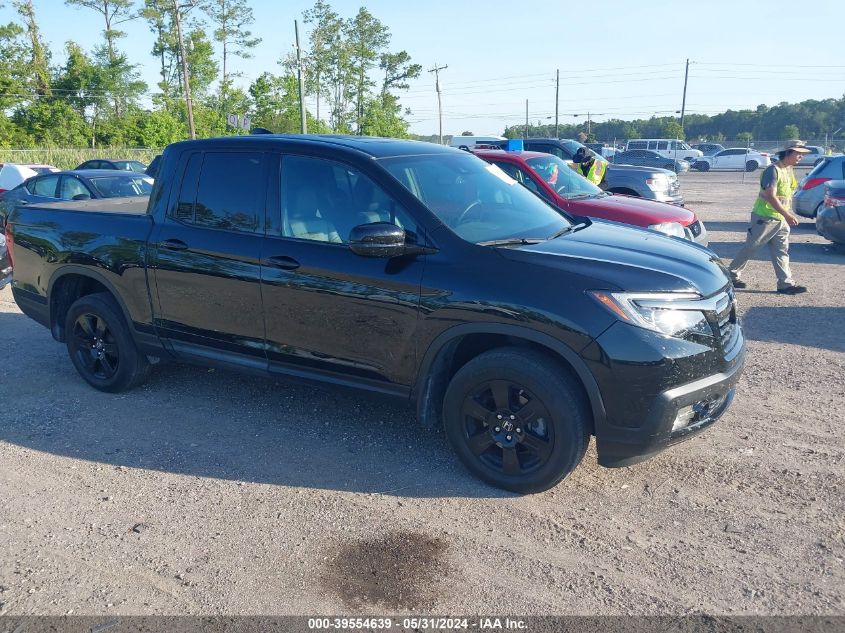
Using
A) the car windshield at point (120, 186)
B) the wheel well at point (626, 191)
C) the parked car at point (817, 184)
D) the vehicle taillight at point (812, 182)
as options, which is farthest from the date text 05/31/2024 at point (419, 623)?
the vehicle taillight at point (812, 182)

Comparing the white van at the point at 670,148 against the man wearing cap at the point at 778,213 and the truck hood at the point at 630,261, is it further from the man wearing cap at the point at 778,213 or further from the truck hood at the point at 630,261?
the truck hood at the point at 630,261

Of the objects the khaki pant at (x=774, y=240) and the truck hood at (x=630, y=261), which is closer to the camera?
the truck hood at (x=630, y=261)

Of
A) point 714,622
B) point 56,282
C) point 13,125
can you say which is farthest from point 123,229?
point 13,125

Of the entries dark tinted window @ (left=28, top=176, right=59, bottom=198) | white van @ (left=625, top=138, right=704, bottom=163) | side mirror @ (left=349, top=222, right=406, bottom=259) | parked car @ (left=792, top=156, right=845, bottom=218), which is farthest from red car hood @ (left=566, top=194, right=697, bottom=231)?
white van @ (left=625, top=138, right=704, bottom=163)

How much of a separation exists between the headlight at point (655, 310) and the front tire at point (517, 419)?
44 centimetres

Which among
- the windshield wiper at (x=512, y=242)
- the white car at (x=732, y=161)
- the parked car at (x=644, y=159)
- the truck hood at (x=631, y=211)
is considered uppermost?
the windshield wiper at (x=512, y=242)

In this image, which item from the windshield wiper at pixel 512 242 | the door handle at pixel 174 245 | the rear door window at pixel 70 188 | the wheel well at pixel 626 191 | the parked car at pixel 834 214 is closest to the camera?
the windshield wiper at pixel 512 242

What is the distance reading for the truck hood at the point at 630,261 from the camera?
144 inches

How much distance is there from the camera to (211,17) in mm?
A: 55250

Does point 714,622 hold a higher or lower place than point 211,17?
lower

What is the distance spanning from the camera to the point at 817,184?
47.7 feet

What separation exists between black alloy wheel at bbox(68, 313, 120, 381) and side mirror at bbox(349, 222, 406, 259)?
8.54 ft

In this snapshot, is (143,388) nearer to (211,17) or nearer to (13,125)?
(13,125)

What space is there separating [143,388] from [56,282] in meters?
1.10
